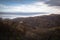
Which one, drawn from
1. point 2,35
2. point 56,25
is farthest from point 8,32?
point 56,25

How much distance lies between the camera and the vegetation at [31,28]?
1.85 meters

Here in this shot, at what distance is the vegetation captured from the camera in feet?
A: 6.07

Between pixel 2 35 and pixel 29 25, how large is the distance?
0.47 meters

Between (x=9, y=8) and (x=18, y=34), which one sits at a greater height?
(x=9, y=8)

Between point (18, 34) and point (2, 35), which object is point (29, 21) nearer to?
point (18, 34)

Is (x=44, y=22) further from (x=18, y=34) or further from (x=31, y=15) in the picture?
(x=18, y=34)

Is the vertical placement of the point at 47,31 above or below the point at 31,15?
below

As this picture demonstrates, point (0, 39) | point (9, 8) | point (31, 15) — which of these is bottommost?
point (0, 39)

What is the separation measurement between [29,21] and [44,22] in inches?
9.7

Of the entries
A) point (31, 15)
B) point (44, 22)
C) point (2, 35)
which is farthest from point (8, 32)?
point (44, 22)

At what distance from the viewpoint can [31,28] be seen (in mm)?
1859

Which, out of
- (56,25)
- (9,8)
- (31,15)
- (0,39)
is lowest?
(0,39)

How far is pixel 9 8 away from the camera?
6.14ft

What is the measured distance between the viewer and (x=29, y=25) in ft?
6.13
